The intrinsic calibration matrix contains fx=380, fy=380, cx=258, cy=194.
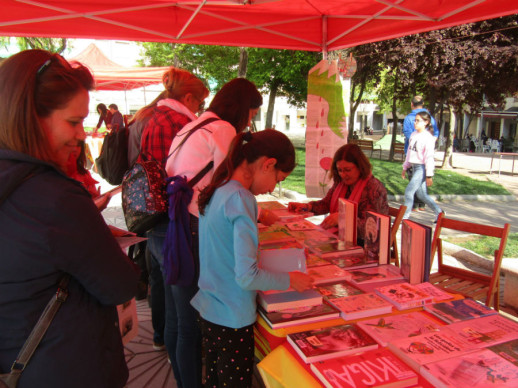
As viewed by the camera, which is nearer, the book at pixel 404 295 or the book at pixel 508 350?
the book at pixel 508 350

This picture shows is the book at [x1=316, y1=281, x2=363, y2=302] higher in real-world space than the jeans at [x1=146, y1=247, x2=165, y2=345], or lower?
higher

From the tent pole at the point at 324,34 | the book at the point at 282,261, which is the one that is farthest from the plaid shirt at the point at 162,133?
the tent pole at the point at 324,34

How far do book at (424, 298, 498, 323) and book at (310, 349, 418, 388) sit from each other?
0.40 meters

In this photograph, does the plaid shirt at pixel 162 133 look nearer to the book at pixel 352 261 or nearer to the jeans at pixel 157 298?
the jeans at pixel 157 298

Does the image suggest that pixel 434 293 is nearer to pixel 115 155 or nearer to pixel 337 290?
pixel 337 290

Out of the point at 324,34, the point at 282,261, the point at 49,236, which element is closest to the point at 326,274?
the point at 282,261

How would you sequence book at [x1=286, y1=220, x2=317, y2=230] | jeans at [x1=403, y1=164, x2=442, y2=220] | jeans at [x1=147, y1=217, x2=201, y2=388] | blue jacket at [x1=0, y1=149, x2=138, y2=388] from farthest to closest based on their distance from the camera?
jeans at [x1=403, y1=164, x2=442, y2=220] < book at [x1=286, y1=220, x2=317, y2=230] < jeans at [x1=147, y1=217, x2=201, y2=388] < blue jacket at [x1=0, y1=149, x2=138, y2=388]

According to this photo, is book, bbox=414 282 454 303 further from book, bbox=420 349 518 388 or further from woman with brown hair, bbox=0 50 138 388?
woman with brown hair, bbox=0 50 138 388

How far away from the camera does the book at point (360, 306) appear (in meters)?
1.50

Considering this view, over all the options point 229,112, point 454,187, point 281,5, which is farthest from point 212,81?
point 229,112

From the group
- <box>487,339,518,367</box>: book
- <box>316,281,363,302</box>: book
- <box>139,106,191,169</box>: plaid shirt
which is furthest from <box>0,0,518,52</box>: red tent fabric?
<box>487,339,518,367</box>: book

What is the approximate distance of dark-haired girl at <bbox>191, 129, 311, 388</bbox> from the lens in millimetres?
1429

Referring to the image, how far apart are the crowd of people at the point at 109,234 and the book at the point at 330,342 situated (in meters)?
0.22

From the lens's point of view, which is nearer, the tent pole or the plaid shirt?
the plaid shirt
